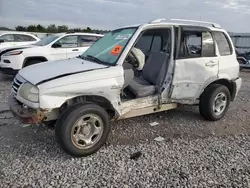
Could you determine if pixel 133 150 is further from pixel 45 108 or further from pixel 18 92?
pixel 18 92

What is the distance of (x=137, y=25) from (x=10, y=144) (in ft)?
8.97

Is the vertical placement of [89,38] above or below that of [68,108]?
above

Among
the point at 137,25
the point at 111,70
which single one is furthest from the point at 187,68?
the point at 111,70

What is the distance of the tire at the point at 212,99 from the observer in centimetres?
467

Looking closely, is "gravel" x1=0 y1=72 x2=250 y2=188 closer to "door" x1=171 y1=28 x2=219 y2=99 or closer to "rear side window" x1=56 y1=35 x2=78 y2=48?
"door" x1=171 y1=28 x2=219 y2=99

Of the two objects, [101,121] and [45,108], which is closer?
[45,108]

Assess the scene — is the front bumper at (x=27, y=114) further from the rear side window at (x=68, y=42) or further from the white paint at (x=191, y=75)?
the rear side window at (x=68, y=42)

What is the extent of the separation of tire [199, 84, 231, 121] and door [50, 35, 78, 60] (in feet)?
19.2

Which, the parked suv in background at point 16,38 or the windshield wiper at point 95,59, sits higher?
the parked suv in background at point 16,38

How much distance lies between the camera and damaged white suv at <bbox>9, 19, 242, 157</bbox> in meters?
3.32

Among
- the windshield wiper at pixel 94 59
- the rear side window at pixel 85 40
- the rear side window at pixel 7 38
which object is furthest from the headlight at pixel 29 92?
the rear side window at pixel 7 38

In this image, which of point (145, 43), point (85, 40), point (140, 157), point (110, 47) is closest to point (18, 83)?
point (110, 47)

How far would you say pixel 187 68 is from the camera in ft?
14.3

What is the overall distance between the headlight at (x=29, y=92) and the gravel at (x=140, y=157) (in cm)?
80
